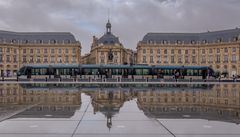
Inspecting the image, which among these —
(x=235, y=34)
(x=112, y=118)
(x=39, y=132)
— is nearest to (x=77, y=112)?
(x=112, y=118)

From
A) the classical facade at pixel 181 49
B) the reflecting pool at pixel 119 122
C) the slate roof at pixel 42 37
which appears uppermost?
the slate roof at pixel 42 37

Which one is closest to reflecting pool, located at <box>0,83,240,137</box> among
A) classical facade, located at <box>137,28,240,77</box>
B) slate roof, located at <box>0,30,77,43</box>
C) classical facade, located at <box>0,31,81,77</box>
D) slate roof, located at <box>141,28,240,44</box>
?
classical facade, located at <box>137,28,240,77</box>

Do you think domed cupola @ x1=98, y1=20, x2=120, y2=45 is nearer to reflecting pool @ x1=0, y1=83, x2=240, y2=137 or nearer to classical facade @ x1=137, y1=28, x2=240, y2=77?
classical facade @ x1=137, y1=28, x2=240, y2=77

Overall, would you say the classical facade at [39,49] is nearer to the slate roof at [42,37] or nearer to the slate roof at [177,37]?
the slate roof at [42,37]

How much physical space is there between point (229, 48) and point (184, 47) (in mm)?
18365

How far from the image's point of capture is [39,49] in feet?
445

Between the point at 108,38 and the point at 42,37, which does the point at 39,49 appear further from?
the point at 108,38

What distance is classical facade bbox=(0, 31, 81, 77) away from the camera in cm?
13212

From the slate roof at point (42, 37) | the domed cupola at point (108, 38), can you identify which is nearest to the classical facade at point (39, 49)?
the slate roof at point (42, 37)

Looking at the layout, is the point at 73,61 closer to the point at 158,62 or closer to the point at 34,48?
the point at 34,48

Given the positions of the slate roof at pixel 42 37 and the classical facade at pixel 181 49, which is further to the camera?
the slate roof at pixel 42 37

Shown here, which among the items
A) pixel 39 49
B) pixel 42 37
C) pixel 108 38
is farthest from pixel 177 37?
pixel 39 49

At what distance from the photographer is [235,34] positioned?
123438 millimetres

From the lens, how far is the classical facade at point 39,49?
132 metres
